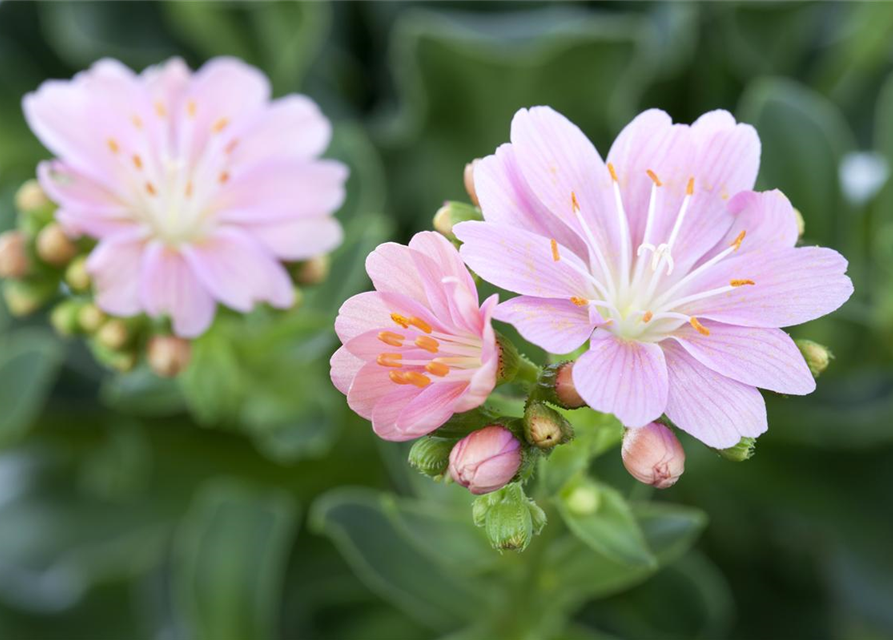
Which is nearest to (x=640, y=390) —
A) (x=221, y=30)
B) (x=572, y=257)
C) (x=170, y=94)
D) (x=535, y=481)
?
(x=572, y=257)

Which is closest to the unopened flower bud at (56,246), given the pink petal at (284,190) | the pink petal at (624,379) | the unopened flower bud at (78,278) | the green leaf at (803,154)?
the unopened flower bud at (78,278)

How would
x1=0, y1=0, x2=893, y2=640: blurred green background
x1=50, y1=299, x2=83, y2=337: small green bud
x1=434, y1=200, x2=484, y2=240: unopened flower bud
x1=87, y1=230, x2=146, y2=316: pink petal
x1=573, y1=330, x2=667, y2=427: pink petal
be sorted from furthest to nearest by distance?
x1=0, y1=0, x2=893, y2=640: blurred green background
x1=50, y1=299, x2=83, y2=337: small green bud
x1=87, y1=230, x2=146, y2=316: pink petal
x1=434, y1=200, x2=484, y2=240: unopened flower bud
x1=573, y1=330, x2=667, y2=427: pink petal

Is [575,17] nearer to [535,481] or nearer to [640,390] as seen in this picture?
[535,481]

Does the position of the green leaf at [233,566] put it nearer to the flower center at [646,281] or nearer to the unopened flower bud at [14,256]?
the unopened flower bud at [14,256]

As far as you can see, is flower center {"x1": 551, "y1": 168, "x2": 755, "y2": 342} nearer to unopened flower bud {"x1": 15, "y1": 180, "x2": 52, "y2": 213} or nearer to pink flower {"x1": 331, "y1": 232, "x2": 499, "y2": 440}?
pink flower {"x1": 331, "y1": 232, "x2": 499, "y2": 440}

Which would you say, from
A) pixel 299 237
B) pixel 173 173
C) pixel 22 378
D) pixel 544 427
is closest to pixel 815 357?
pixel 544 427

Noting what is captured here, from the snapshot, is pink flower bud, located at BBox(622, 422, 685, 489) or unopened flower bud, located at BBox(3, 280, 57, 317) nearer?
pink flower bud, located at BBox(622, 422, 685, 489)

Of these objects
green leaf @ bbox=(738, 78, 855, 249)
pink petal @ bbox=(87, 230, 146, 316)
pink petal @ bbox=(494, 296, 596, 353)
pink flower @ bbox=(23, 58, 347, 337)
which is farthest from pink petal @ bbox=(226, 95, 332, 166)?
green leaf @ bbox=(738, 78, 855, 249)
